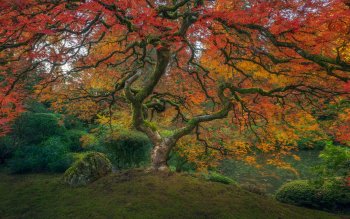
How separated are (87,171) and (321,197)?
6.11m

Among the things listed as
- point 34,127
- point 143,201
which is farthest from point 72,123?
point 143,201

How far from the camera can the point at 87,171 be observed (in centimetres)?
589

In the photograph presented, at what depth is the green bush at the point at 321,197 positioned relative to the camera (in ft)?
22.5

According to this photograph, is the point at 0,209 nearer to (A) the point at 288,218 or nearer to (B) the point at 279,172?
(A) the point at 288,218

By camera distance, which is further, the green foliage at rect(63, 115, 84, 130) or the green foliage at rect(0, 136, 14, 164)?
the green foliage at rect(63, 115, 84, 130)

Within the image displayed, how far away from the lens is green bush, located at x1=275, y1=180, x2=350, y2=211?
686 cm

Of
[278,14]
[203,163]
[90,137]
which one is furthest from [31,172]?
[278,14]

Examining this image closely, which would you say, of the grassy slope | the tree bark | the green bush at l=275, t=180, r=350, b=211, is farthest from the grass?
the tree bark

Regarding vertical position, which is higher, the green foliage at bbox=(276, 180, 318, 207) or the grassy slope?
the grassy slope

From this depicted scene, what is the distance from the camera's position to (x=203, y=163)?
27.9ft

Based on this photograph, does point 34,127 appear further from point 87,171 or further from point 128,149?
point 87,171

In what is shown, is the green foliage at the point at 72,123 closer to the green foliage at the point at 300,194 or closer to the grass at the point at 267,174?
the grass at the point at 267,174

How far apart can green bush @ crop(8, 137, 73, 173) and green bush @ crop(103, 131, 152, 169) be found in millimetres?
1750

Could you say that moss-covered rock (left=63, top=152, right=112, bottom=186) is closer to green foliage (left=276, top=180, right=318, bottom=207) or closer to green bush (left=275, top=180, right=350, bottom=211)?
green foliage (left=276, top=180, right=318, bottom=207)
